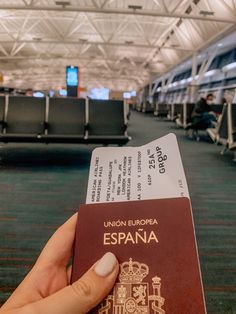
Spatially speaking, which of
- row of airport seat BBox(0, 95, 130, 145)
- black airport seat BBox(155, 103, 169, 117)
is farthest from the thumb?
black airport seat BBox(155, 103, 169, 117)

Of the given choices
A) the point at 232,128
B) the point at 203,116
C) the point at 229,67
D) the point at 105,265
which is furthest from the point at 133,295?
the point at 229,67

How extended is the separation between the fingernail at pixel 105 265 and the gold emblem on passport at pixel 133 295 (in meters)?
0.02

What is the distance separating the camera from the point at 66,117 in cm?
540

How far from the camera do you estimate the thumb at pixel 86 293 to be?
1.84ft

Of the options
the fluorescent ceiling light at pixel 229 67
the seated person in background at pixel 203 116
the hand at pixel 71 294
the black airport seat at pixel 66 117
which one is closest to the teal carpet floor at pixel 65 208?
the black airport seat at pixel 66 117

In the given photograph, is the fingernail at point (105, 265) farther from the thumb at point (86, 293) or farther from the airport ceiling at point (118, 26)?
the airport ceiling at point (118, 26)

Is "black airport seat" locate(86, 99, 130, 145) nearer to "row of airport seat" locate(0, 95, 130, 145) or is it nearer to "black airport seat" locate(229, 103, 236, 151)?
"row of airport seat" locate(0, 95, 130, 145)

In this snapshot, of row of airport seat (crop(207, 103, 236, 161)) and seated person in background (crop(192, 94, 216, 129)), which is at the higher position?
seated person in background (crop(192, 94, 216, 129))

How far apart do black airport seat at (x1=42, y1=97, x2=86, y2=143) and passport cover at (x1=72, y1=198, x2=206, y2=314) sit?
4760 mm

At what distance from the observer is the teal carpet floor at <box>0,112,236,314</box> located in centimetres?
184

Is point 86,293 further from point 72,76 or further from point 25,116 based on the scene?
point 72,76

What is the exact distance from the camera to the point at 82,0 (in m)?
18.0

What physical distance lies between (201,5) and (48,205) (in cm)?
1608

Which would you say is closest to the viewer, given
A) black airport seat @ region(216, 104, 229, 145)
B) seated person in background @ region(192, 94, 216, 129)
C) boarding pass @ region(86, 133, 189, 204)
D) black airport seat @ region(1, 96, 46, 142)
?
boarding pass @ region(86, 133, 189, 204)
